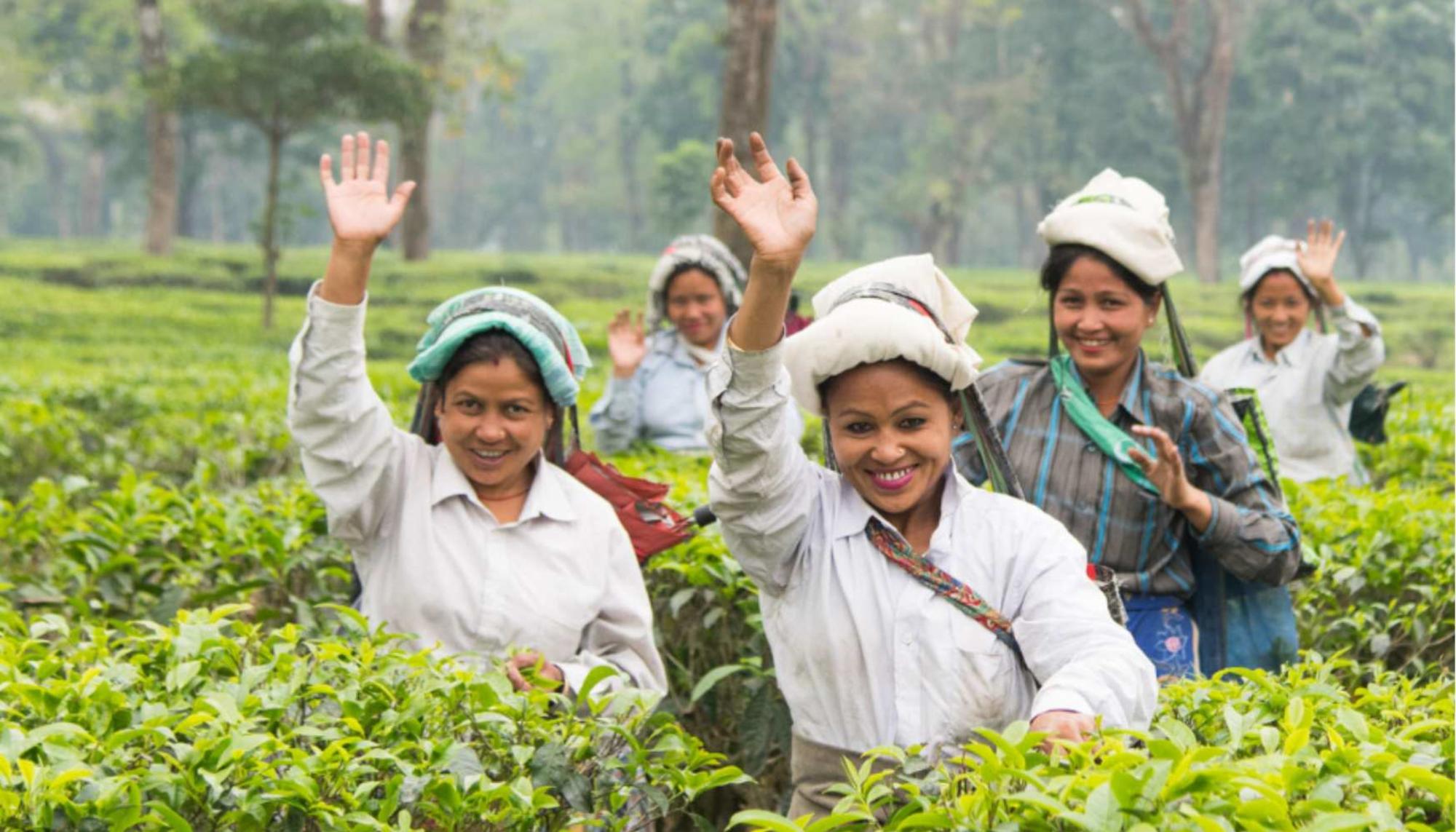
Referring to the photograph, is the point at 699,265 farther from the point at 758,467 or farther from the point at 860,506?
the point at 758,467

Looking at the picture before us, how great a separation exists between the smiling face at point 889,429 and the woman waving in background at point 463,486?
0.74m

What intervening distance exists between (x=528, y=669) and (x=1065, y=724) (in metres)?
1.04

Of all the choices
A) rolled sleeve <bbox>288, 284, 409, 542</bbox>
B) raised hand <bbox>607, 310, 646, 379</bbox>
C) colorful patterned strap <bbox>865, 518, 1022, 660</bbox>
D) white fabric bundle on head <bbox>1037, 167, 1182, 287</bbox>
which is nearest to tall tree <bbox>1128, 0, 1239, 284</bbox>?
raised hand <bbox>607, 310, 646, 379</bbox>

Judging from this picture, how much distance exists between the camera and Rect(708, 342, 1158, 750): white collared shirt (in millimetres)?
2328

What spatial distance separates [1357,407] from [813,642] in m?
4.20

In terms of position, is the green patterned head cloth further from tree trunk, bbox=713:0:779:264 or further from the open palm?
tree trunk, bbox=713:0:779:264

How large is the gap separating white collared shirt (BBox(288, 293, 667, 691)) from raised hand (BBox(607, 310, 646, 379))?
2422mm

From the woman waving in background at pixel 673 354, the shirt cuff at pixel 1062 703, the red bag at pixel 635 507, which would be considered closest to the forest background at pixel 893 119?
the woman waving in background at pixel 673 354

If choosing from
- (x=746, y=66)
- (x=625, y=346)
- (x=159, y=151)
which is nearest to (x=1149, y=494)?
(x=625, y=346)

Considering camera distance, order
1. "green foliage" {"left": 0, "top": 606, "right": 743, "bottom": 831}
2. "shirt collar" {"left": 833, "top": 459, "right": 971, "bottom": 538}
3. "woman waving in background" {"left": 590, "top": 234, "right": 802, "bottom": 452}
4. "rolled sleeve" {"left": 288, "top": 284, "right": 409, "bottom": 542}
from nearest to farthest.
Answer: "green foliage" {"left": 0, "top": 606, "right": 743, "bottom": 831}
"shirt collar" {"left": 833, "top": 459, "right": 971, "bottom": 538}
"rolled sleeve" {"left": 288, "top": 284, "right": 409, "bottom": 542}
"woman waving in background" {"left": 590, "top": 234, "right": 802, "bottom": 452}

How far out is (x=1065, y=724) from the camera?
2033mm

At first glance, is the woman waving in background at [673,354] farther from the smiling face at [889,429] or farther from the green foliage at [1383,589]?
the smiling face at [889,429]

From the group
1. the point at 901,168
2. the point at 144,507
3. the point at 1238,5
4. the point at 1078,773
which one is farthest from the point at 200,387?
the point at 901,168

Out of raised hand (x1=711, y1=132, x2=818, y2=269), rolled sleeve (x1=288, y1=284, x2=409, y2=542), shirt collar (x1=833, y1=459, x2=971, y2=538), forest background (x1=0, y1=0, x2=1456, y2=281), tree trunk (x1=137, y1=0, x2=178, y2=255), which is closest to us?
raised hand (x1=711, y1=132, x2=818, y2=269)
